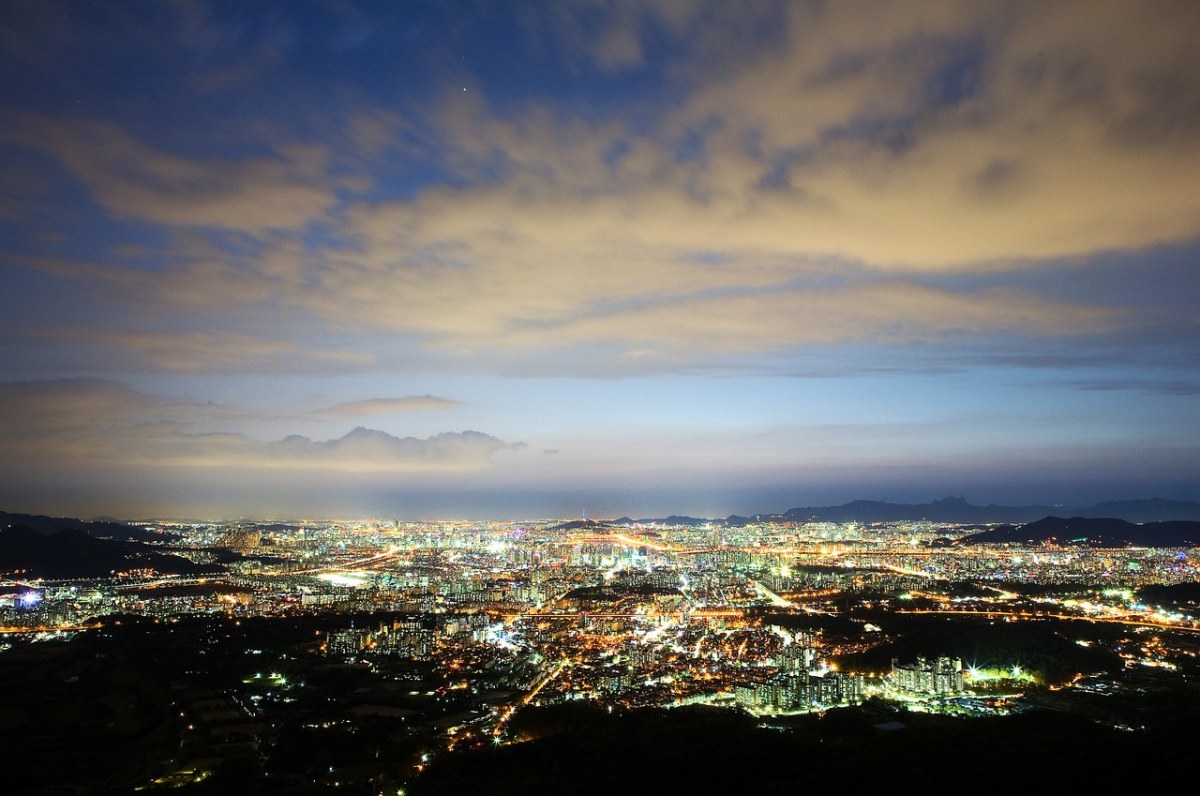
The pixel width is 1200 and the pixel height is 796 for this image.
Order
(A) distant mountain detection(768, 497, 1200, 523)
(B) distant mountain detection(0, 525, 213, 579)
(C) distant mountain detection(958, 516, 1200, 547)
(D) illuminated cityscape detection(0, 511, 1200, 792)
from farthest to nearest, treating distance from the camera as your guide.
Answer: (A) distant mountain detection(768, 497, 1200, 523)
(C) distant mountain detection(958, 516, 1200, 547)
(B) distant mountain detection(0, 525, 213, 579)
(D) illuminated cityscape detection(0, 511, 1200, 792)

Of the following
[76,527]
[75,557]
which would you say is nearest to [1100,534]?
[75,557]

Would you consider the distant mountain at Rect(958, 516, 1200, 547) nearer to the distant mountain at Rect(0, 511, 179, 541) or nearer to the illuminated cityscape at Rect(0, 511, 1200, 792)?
the illuminated cityscape at Rect(0, 511, 1200, 792)

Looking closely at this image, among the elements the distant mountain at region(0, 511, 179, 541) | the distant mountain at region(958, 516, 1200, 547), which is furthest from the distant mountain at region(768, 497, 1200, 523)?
the distant mountain at region(0, 511, 179, 541)

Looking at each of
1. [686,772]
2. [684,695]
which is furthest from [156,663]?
[686,772]

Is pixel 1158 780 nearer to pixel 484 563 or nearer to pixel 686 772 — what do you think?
pixel 686 772

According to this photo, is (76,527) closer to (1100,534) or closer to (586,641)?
(586,641)

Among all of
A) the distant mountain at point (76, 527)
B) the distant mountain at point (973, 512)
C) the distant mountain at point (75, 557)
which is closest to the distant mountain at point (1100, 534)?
the distant mountain at point (973, 512)
